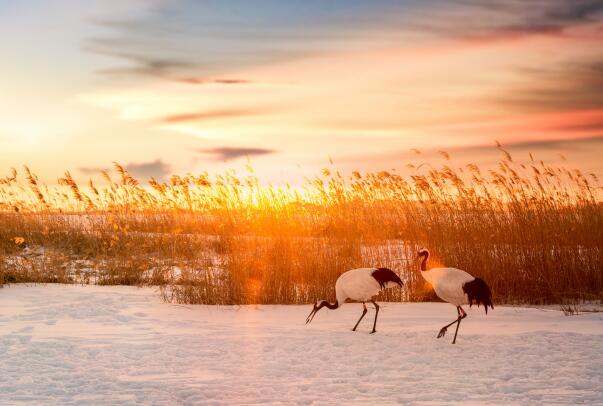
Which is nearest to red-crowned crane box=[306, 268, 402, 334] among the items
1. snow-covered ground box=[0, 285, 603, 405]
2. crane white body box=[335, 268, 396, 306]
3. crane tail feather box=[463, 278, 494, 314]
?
crane white body box=[335, 268, 396, 306]

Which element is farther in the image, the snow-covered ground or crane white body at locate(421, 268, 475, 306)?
crane white body at locate(421, 268, 475, 306)

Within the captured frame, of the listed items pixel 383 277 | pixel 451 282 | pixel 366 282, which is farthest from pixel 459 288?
pixel 366 282

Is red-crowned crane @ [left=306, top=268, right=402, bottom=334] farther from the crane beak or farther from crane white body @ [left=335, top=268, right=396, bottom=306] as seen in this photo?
the crane beak

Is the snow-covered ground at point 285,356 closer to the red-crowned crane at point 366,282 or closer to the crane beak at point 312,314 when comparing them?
the crane beak at point 312,314

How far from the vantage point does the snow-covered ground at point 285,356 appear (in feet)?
16.2

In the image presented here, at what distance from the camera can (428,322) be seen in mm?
8125

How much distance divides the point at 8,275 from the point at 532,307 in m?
8.45

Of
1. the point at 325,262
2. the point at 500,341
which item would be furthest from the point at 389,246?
the point at 500,341

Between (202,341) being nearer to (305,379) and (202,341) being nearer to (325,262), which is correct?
(305,379)

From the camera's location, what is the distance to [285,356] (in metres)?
6.18

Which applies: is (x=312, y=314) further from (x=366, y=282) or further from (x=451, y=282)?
(x=451, y=282)

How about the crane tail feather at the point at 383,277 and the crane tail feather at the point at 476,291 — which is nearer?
the crane tail feather at the point at 476,291

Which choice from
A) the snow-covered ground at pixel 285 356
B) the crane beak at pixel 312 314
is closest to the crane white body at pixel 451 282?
the snow-covered ground at pixel 285 356

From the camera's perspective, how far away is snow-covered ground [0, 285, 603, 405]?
16.2ft
